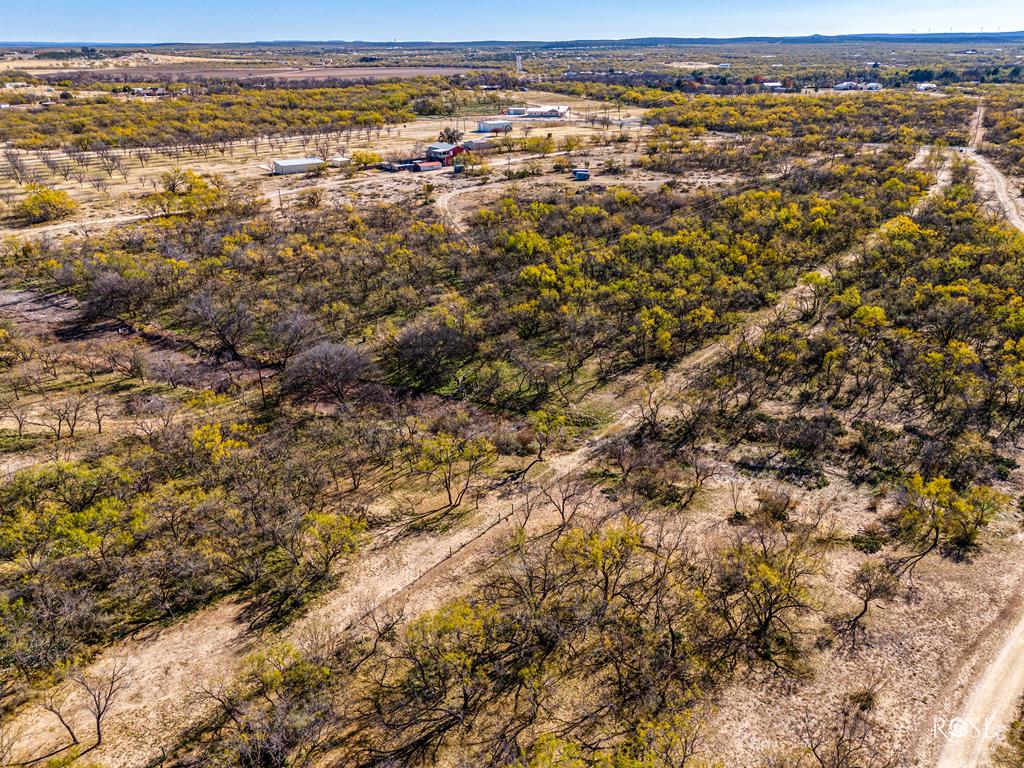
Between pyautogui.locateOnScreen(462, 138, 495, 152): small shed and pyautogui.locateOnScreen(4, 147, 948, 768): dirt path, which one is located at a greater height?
pyautogui.locateOnScreen(462, 138, 495, 152): small shed

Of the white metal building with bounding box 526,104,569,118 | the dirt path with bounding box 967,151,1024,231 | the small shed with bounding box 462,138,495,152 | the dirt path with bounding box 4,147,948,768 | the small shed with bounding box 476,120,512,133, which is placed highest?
the white metal building with bounding box 526,104,569,118

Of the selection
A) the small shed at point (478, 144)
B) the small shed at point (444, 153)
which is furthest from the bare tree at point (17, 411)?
the small shed at point (478, 144)

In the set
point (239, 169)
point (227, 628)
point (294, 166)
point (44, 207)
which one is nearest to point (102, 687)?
point (227, 628)

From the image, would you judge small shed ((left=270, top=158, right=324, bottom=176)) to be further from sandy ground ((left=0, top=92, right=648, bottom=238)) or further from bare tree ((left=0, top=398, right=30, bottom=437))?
bare tree ((left=0, top=398, right=30, bottom=437))

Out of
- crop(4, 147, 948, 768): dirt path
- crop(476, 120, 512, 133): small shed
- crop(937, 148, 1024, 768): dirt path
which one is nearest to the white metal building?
crop(476, 120, 512, 133): small shed

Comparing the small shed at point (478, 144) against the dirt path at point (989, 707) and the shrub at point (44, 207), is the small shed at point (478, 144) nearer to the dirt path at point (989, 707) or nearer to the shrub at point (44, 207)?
the shrub at point (44, 207)

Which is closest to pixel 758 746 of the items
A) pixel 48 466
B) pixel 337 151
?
pixel 48 466
